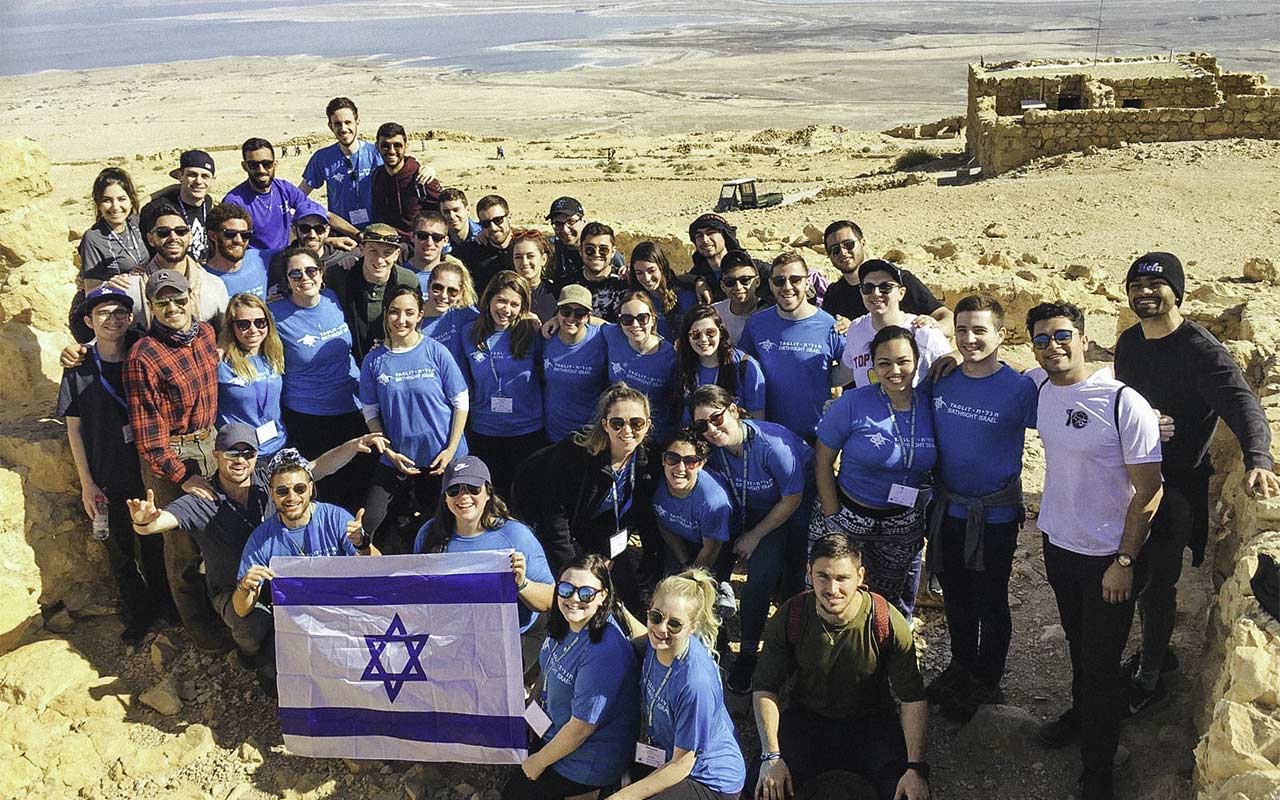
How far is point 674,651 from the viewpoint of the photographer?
475 centimetres

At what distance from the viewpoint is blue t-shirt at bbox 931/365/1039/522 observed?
17.7 feet

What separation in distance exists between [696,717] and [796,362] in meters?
2.45

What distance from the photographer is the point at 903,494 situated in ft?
18.4

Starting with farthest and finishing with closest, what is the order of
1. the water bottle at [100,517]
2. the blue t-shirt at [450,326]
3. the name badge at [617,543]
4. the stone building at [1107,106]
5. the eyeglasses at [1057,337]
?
the stone building at [1107,106] → the blue t-shirt at [450,326] → the water bottle at [100,517] → the name badge at [617,543] → the eyeglasses at [1057,337]

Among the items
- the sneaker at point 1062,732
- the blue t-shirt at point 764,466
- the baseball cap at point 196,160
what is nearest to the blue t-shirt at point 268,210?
the baseball cap at point 196,160

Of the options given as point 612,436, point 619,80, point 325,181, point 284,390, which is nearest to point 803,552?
point 612,436

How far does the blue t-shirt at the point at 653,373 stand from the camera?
253 inches

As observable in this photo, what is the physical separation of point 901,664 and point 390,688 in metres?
2.54

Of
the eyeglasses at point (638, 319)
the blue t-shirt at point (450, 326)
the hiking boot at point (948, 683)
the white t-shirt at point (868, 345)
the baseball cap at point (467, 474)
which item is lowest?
the hiking boot at point (948, 683)

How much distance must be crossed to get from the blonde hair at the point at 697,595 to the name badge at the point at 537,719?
89 centimetres

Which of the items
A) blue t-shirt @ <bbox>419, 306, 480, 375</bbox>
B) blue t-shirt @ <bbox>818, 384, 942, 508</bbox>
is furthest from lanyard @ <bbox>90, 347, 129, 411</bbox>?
blue t-shirt @ <bbox>818, 384, 942, 508</bbox>

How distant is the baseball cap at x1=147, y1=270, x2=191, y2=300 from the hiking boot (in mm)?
4584

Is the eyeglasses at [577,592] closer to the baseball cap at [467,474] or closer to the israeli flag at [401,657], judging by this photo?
the israeli flag at [401,657]

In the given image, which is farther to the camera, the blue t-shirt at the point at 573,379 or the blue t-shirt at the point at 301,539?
the blue t-shirt at the point at 573,379
